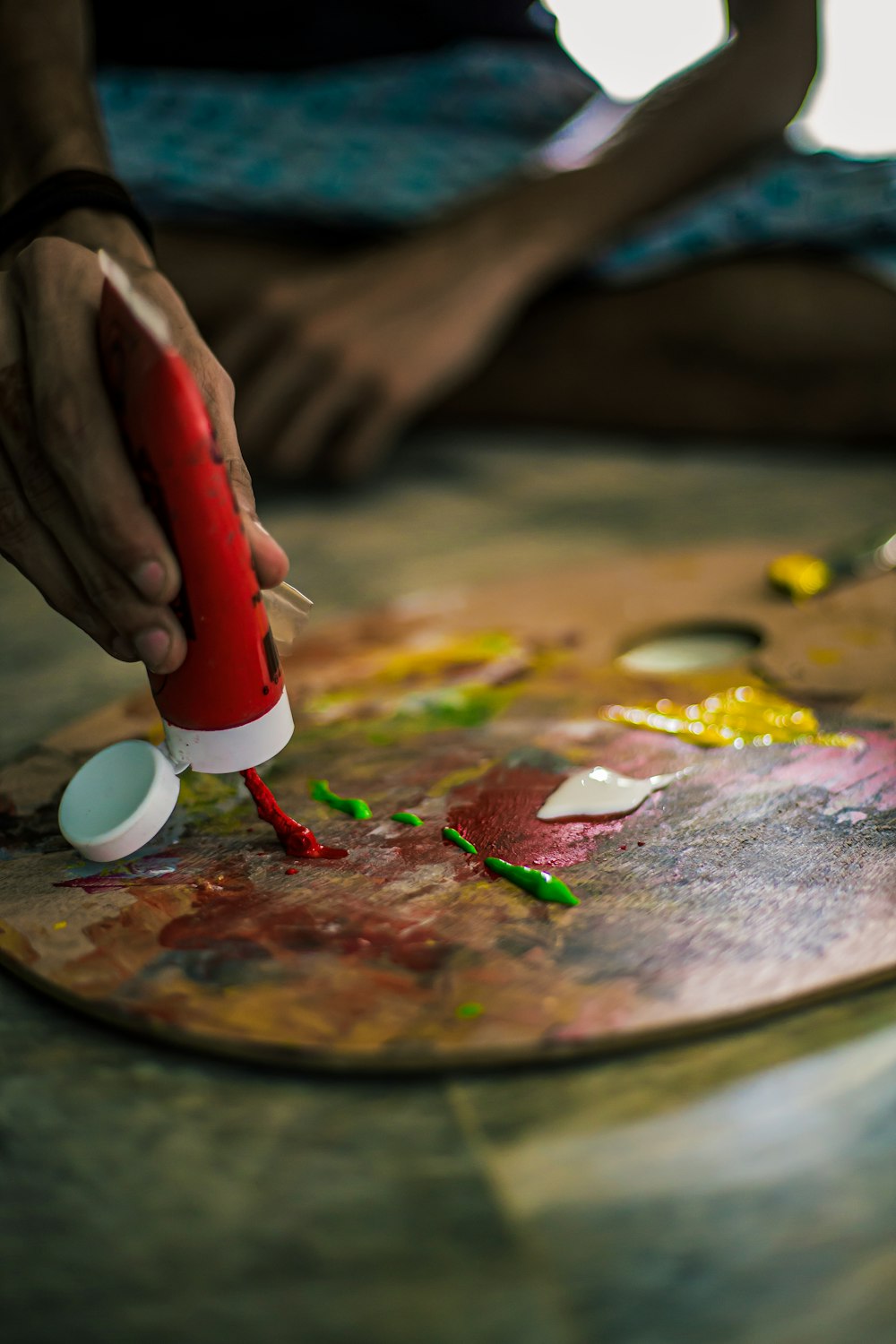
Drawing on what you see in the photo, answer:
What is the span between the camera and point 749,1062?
16.0 inches

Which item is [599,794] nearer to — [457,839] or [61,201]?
[457,839]

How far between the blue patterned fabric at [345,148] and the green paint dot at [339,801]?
1066 mm

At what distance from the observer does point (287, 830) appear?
551 mm

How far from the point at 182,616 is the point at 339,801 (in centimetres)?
17

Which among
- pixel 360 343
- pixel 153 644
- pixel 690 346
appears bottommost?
pixel 690 346

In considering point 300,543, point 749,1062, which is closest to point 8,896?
point 749,1062

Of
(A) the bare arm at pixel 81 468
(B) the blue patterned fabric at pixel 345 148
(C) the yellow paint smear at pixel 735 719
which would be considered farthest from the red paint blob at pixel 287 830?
(B) the blue patterned fabric at pixel 345 148

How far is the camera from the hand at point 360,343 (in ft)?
4.19

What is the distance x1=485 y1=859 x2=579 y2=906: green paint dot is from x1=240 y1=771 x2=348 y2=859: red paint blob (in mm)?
83

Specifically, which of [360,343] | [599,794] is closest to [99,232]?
[599,794]

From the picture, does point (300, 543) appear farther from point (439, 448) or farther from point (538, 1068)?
point (538, 1068)

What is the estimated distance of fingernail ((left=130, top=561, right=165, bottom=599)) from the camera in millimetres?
444

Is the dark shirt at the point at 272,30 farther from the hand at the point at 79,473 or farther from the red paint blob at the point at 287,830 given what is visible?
the red paint blob at the point at 287,830

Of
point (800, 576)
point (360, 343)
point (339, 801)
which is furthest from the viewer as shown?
point (360, 343)
